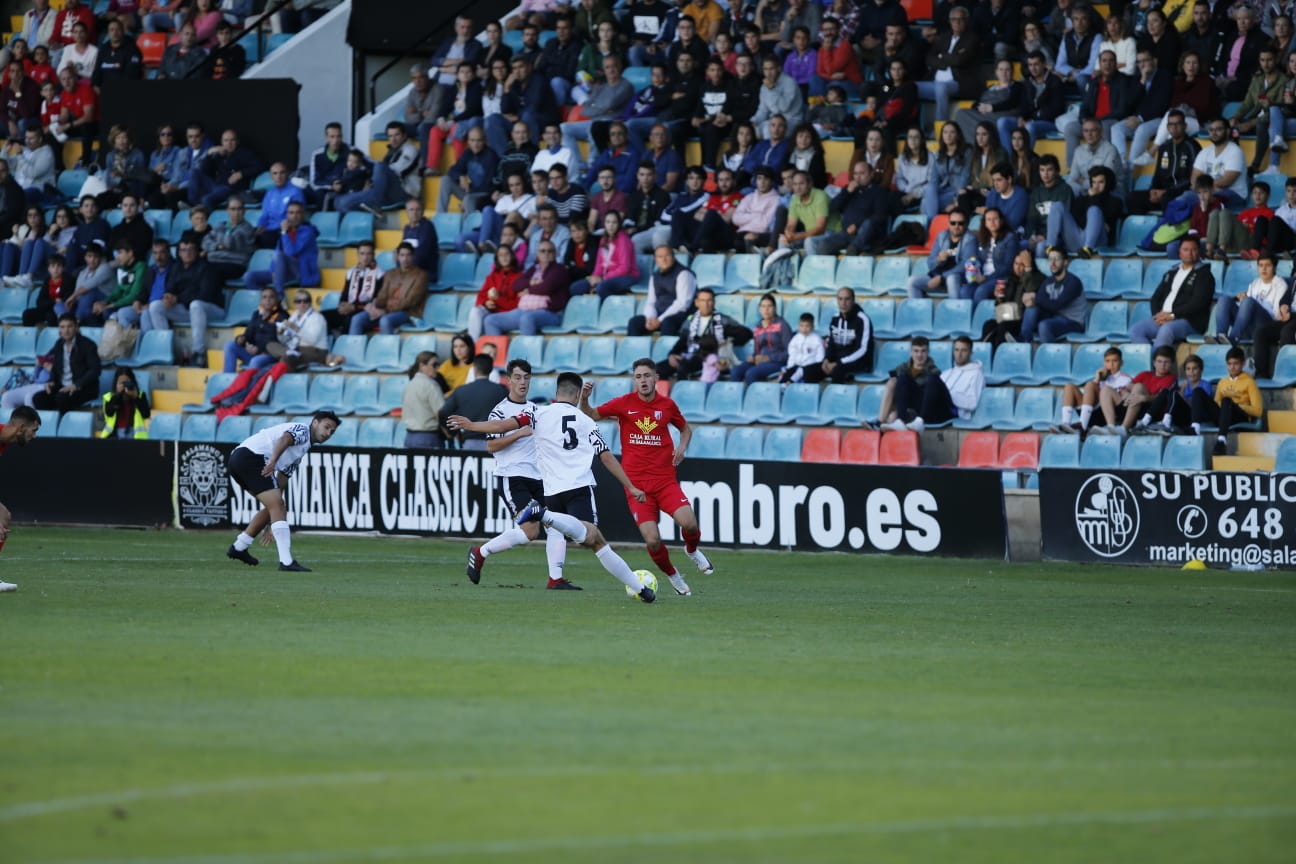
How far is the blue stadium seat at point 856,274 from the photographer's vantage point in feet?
84.4

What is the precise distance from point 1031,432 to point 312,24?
1661 centimetres

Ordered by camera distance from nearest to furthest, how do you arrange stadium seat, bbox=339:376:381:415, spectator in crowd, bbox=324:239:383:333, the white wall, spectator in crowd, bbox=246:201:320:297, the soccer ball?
the soccer ball, stadium seat, bbox=339:376:381:415, spectator in crowd, bbox=324:239:383:333, spectator in crowd, bbox=246:201:320:297, the white wall

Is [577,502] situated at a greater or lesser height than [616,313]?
lesser

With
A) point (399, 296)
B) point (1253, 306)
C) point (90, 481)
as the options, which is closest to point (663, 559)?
point (1253, 306)

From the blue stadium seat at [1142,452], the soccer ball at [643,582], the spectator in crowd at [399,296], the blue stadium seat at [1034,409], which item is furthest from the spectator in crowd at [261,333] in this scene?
the soccer ball at [643,582]

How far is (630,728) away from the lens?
9.12m

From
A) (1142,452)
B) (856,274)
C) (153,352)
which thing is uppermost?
(856,274)

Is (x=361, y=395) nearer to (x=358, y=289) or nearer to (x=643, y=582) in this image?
(x=358, y=289)

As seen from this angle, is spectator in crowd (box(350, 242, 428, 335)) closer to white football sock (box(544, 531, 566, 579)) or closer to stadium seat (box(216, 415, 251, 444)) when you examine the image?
stadium seat (box(216, 415, 251, 444))

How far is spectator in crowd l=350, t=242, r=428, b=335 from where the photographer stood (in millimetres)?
28016

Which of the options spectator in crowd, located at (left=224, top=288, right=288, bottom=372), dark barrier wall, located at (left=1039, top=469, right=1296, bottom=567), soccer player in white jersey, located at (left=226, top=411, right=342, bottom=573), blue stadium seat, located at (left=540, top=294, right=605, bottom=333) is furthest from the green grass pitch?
spectator in crowd, located at (left=224, top=288, right=288, bottom=372)

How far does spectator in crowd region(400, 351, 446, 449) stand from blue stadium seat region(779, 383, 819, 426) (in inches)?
177

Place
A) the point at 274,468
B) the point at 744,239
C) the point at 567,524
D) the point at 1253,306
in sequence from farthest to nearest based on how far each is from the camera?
the point at 744,239, the point at 1253,306, the point at 274,468, the point at 567,524

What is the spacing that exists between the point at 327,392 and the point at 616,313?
4.42 m
